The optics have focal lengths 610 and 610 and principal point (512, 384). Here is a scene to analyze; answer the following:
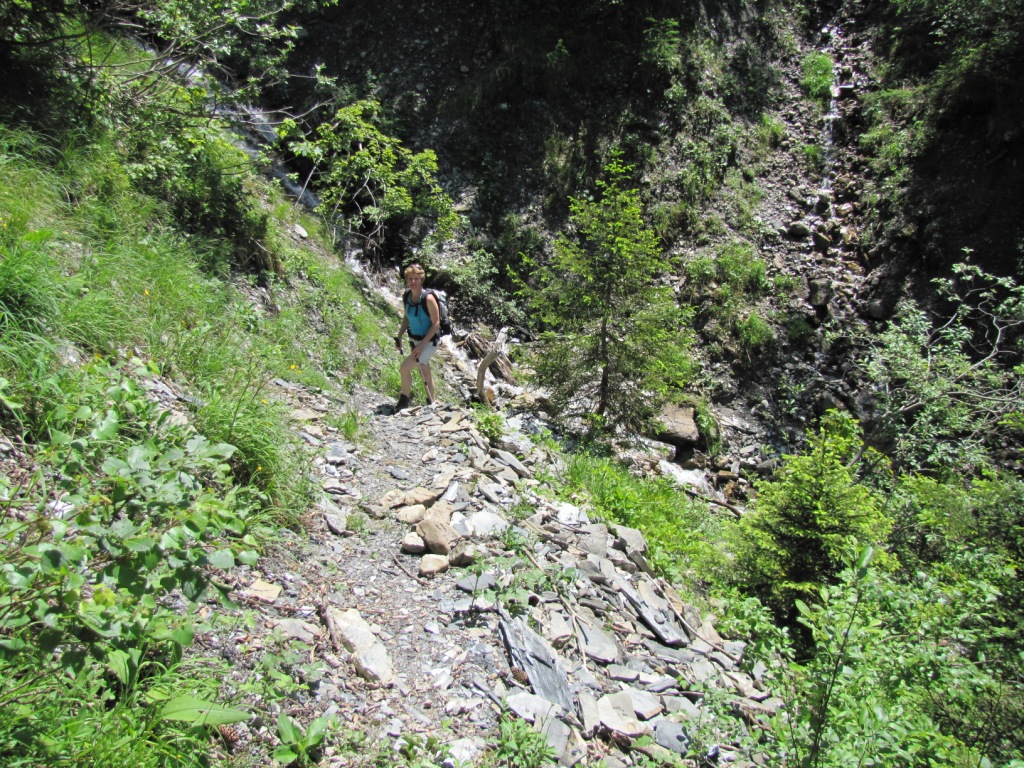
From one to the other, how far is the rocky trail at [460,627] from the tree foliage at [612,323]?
3.90 metres

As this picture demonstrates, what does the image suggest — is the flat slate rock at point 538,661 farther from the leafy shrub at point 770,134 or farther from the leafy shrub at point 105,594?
the leafy shrub at point 770,134

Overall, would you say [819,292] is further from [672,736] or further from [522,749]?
[522,749]

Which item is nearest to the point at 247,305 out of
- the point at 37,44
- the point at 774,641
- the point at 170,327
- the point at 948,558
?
the point at 170,327

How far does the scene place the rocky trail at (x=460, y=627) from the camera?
2.83 metres

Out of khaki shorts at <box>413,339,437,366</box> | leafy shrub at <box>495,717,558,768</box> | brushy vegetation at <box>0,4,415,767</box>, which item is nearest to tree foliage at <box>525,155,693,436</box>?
khaki shorts at <box>413,339,437,366</box>

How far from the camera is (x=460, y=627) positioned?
3557mm

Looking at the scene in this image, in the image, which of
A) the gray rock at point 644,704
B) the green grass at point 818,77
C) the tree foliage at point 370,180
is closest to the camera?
the gray rock at point 644,704

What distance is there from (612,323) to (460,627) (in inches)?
254

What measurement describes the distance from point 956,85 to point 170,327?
16.9 metres

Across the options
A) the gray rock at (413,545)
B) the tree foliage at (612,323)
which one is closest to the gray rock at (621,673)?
the gray rock at (413,545)

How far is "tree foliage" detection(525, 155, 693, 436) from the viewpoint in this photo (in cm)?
895

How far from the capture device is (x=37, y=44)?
594 centimetres

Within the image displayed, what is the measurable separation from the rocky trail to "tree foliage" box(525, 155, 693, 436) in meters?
3.90

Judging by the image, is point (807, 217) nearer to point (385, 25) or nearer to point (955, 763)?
point (385, 25)
